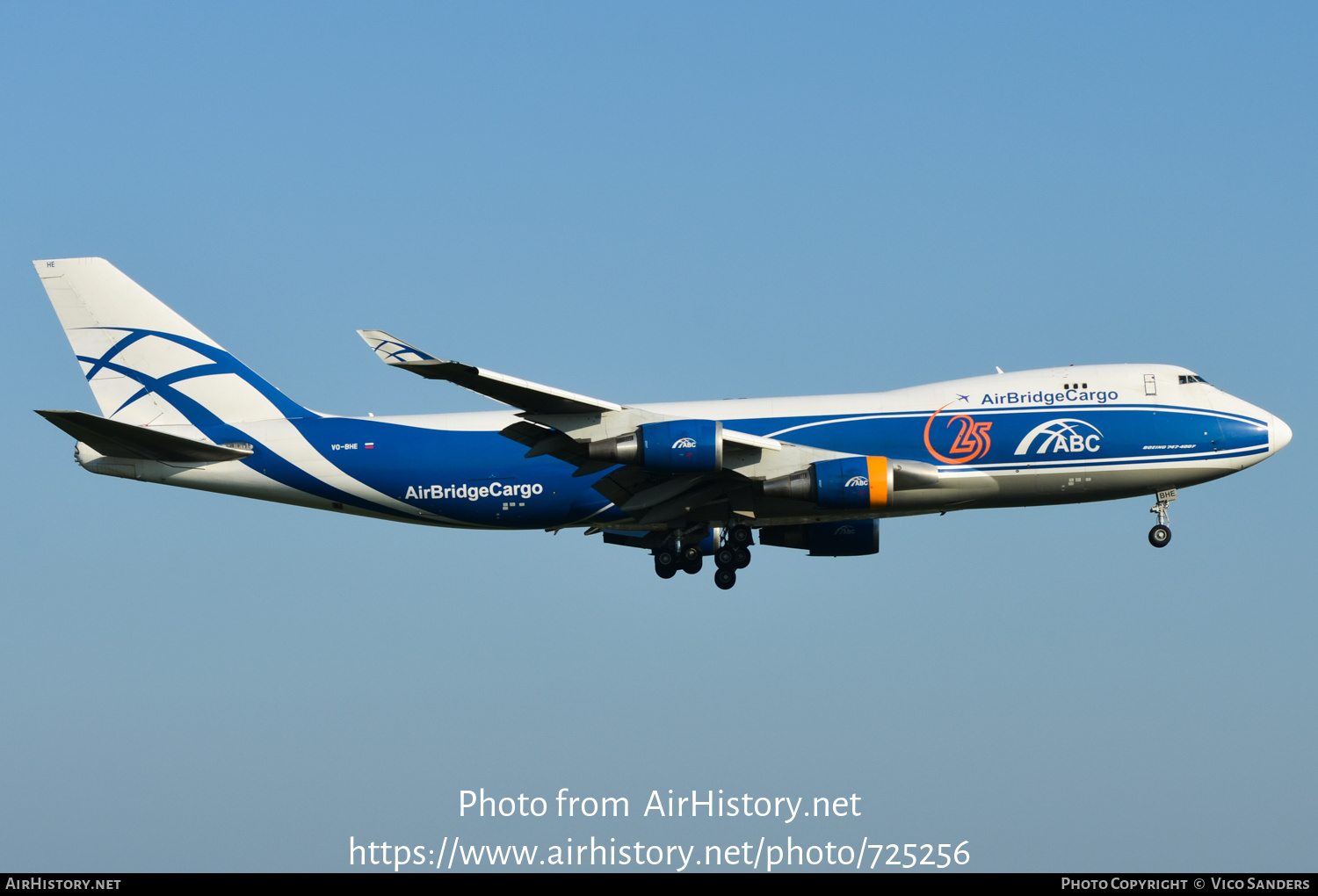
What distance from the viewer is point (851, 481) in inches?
1479

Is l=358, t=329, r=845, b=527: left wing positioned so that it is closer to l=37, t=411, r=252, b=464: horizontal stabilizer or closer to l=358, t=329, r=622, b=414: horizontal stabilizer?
l=358, t=329, r=622, b=414: horizontal stabilizer

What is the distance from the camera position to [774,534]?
144 ft

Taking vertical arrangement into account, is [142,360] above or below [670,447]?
above

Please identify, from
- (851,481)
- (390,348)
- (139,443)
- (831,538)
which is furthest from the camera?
(831,538)

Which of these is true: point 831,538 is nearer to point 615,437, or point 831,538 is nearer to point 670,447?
point 670,447

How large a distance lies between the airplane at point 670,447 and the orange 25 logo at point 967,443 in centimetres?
5

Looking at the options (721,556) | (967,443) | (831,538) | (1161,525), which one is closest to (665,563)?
(721,556)

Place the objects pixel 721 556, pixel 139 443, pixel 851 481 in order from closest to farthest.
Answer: pixel 851 481
pixel 139 443
pixel 721 556

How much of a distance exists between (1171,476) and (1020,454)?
436 cm

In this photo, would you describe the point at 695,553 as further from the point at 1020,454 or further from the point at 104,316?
the point at 104,316

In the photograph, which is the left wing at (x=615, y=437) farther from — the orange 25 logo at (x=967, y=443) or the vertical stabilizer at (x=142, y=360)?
the vertical stabilizer at (x=142, y=360)

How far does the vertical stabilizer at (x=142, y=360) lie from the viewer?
140 feet

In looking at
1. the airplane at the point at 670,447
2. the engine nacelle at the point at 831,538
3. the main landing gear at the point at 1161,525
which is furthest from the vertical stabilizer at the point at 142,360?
the main landing gear at the point at 1161,525

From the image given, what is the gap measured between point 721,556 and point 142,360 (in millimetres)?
18351
